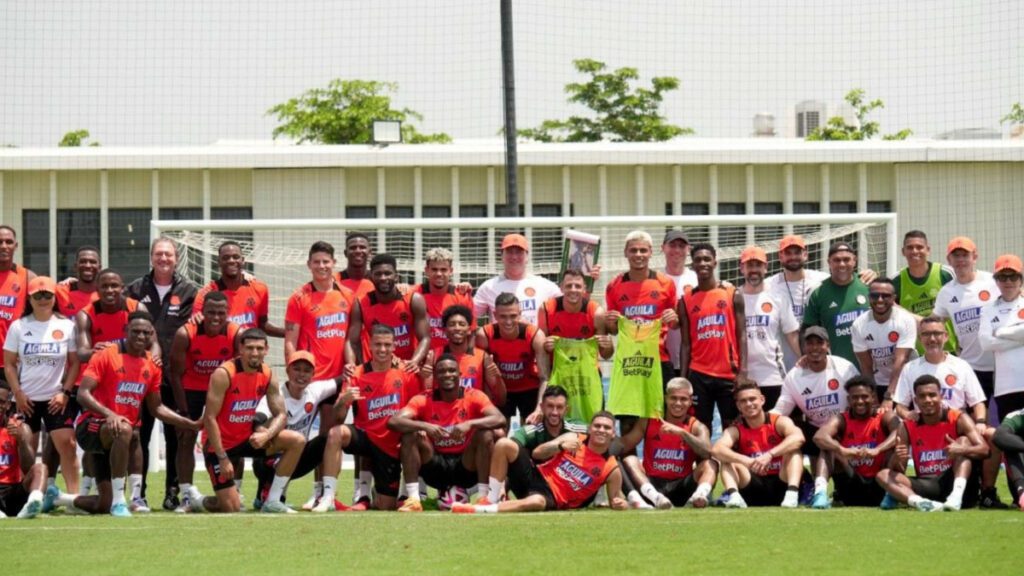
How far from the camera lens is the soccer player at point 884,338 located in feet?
34.7

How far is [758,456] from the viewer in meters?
10.3

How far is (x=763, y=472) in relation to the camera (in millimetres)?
10281

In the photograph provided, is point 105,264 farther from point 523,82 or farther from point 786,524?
point 786,524

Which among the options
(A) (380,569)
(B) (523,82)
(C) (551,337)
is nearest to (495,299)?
(C) (551,337)

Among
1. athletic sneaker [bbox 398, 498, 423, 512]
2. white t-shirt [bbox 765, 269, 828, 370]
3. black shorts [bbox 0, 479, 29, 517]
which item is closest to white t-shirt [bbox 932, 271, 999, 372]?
white t-shirt [bbox 765, 269, 828, 370]

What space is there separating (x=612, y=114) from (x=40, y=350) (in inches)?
1075

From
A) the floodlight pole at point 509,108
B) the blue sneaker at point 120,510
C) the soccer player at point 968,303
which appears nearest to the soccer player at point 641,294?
the soccer player at point 968,303

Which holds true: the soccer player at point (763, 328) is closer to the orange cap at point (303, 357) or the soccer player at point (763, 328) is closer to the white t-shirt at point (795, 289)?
the white t-shirt at point (795, 289)

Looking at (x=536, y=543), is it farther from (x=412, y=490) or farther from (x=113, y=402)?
(x=113, y=402)

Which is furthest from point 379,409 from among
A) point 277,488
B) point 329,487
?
point 277,488

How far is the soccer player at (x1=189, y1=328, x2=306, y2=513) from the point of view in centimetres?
1018

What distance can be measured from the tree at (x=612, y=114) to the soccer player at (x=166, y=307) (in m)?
25.6

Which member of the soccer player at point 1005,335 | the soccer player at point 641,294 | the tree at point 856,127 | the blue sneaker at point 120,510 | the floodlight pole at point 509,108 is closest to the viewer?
the blue sneaker at point 120,510

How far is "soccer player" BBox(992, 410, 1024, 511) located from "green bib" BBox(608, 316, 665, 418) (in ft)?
8.12
